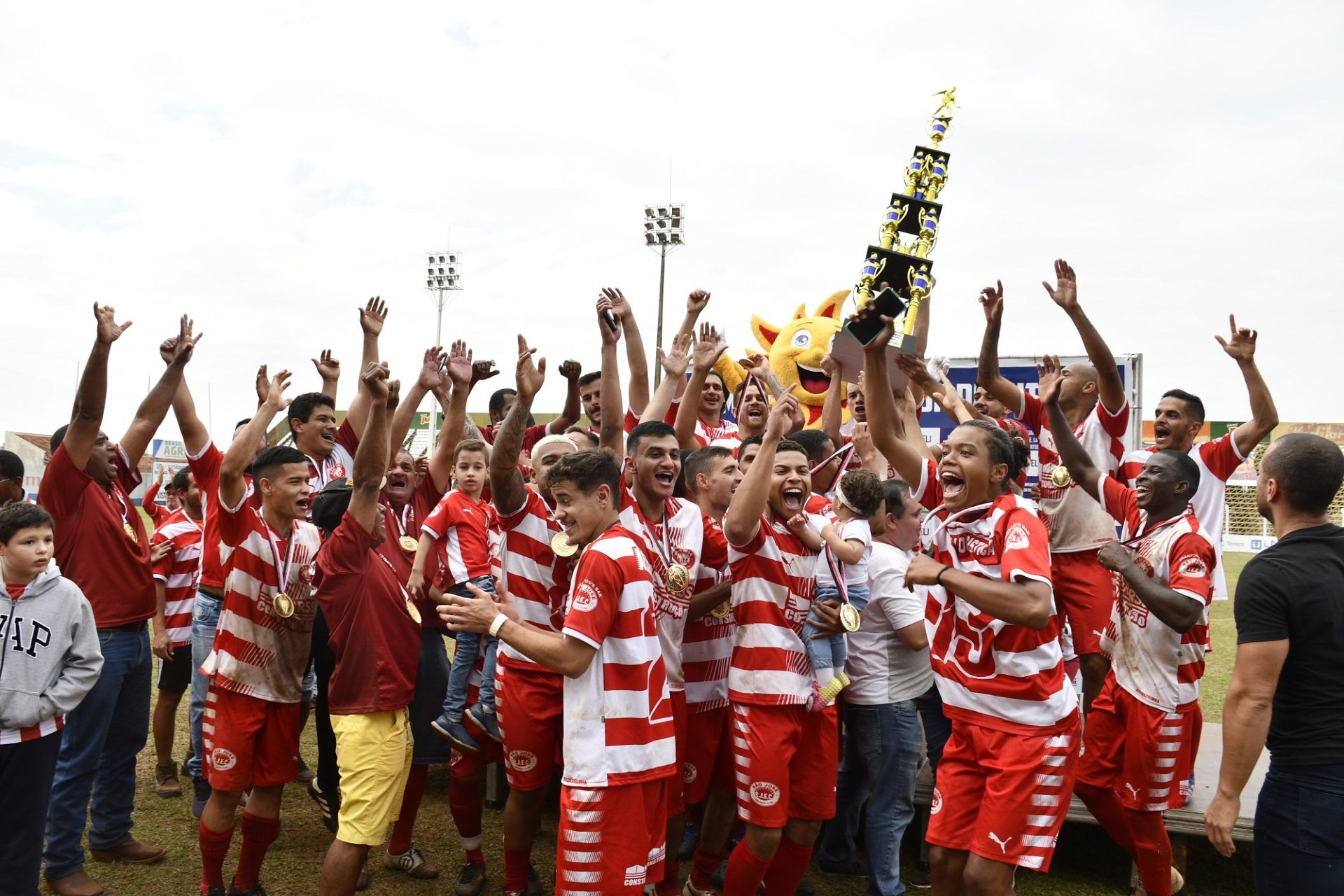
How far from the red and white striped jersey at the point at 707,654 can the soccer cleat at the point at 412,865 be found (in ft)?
6.10

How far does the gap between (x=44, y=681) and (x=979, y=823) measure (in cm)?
419

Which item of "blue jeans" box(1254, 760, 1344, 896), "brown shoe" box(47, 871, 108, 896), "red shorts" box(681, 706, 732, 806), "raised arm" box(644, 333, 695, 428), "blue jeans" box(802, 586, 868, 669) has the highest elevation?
"raised arm" box(644, 333, 695, 428)

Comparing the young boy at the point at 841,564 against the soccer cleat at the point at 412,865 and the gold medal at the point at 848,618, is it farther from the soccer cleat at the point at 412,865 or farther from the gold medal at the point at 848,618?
the soccer cleat at the point at 412,865

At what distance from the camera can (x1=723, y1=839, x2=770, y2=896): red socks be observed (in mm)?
4559

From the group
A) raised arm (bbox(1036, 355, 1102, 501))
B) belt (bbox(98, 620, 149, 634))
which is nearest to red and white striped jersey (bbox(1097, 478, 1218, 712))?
raised arm (bbox(1036, 355, 1102, 501))

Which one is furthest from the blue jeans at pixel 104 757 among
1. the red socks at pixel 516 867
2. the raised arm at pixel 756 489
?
the raised arm at pixel 756 489

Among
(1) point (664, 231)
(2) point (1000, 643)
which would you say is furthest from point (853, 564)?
(1) point (664, 231)

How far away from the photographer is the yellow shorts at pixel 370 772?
4449 mm

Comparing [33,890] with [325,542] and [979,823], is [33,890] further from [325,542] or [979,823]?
[979,823]

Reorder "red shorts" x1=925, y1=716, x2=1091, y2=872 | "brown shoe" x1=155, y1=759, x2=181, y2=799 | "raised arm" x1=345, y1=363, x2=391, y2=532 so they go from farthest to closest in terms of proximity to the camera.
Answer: "brown shoe" x1=155, y1=759, x2=181, y2=799, "raised arm" x1=345, y1=363, x2=391, y2=532, "red shorts" x1=925, y1=716, x2=1091, y2=872

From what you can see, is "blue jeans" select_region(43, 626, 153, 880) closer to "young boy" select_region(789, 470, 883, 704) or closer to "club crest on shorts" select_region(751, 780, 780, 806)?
"club crest on shorts" select_region(751, 780, 780, 806)

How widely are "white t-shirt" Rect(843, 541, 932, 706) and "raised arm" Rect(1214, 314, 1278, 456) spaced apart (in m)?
2.25

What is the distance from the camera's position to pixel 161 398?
17.1 ft

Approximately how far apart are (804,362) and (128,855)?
30.4ft
